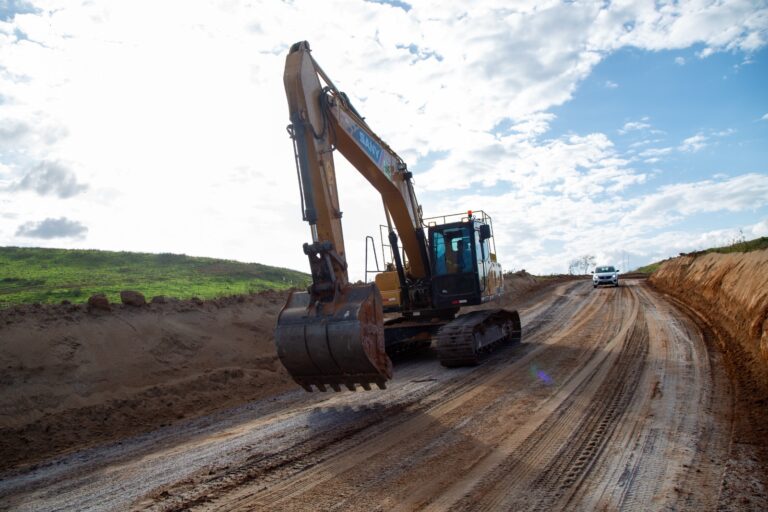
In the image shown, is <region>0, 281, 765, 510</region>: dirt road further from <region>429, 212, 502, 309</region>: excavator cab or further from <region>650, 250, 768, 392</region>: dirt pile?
<region>429, 212, 502, 309</region>: excavator cab

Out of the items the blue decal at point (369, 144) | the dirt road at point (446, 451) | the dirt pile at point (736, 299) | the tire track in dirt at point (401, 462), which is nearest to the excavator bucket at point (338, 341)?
the dirt road at point (446, 451)

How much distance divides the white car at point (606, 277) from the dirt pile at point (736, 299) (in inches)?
194

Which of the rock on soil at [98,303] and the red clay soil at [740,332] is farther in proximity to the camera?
the rock on soil at [98,303]

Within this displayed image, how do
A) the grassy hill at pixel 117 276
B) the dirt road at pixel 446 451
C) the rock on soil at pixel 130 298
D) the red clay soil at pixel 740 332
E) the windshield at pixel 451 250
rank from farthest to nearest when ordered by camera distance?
1. the grassy hill at pixel 117 276
2. the rock on soil at pixel 130 298
3. the windshield at pixel 451 250
4. the red clay soil at pixel 740 332
5. the dirt road at pixel 446 451

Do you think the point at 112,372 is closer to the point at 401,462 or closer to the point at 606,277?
the point at 401,462

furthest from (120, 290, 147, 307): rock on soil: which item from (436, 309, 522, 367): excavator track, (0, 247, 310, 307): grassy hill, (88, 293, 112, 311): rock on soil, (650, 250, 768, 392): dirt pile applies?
(650, 250, 768, 392): dirt pile

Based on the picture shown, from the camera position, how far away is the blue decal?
10469mm

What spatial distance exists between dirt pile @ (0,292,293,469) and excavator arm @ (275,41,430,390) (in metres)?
3.28

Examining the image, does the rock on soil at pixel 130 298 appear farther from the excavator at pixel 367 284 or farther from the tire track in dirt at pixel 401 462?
the tire track in dirt at pixel 401 462

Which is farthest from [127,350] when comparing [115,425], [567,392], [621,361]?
[621,361]

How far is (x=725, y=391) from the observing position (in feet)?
27.0

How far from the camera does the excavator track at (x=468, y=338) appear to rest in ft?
36.8

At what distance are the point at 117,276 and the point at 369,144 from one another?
23.8 metres

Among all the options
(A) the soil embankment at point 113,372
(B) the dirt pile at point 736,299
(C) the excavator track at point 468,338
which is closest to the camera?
(A) the soil embankment at point 113,372
